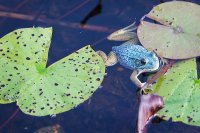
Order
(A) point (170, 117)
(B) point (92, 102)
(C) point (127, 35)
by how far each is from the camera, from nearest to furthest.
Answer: (A) point (170, 117) < (B) point (92, 102) < (C) point (127, 35)

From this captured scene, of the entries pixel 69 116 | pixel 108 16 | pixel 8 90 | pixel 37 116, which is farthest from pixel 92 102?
pixel 108 16

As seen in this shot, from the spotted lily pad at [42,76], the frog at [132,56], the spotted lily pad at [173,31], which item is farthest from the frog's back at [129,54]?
the spotted lily pad at [42,76]

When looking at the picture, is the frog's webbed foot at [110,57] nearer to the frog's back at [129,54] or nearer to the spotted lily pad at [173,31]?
the frog's back at [129,54]

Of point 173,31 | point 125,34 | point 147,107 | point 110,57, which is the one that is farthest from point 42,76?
point 173,31

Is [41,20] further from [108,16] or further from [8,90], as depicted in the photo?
[8,90]

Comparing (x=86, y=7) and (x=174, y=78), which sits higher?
(x=86, y=7)

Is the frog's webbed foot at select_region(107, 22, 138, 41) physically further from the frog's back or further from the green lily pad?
the green lily pad
